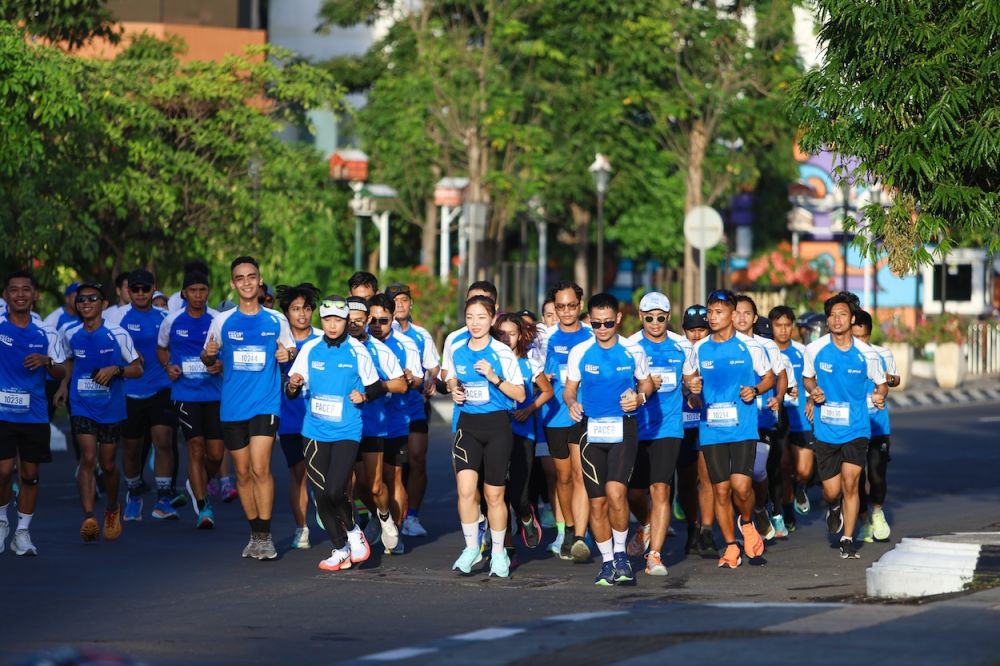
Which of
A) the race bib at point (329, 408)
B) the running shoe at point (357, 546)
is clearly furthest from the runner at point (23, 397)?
the running shoe at point (357, 546)

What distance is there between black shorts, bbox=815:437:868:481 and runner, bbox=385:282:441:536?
9.50 ft

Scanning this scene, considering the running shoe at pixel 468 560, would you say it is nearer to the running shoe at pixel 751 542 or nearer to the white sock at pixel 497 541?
the white sock at pixel 497 541

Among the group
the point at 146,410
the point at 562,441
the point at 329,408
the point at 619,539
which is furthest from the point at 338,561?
the point at 146,410

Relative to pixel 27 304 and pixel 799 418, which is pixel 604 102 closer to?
pixel 799 418

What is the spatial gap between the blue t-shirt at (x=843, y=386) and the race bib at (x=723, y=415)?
106 cm

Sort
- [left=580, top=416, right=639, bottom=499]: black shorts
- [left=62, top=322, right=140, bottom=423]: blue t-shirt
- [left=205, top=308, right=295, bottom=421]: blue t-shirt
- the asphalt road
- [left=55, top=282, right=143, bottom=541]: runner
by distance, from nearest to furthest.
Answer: the asphalt road
[left=580, top=416, right=639, bottom=499]: black shorts
[left=205, top=308, right=295, bottom=421]: blue t-shirt
[left=55, top=282, right=143, bottom=541]: runner
[left=62, top=322, right=140, bottom=423]: blue t-shirt

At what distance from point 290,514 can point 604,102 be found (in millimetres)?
27125

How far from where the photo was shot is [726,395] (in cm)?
1378

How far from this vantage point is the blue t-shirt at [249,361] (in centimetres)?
1391

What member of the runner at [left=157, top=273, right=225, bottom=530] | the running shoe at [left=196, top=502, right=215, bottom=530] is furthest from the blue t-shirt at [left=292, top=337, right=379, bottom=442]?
the runner at [left=157, top=273, right=225, bottom=530]

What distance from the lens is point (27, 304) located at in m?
13.8

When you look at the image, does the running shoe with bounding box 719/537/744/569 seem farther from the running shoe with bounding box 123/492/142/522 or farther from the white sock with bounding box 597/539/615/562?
the running shoe with bounding box 123/492/142/522

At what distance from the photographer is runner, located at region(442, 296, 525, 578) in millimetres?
12891

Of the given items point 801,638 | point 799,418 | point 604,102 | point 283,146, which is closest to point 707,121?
point 604,102
